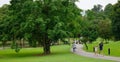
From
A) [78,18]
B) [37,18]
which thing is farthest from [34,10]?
[78,18]

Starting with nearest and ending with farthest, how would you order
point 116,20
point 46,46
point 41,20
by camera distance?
point 41,20
point 46,46
point 116,20

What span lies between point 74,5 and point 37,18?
759 cm

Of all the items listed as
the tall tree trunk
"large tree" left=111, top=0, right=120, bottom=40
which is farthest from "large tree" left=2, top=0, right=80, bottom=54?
"large tree" left=111, top=0, right=120, bottom=40

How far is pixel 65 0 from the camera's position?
4809 cm

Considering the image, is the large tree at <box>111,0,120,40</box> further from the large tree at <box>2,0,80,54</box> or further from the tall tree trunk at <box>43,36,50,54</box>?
the tall tree trunk at <box>43,36,50,54</box>

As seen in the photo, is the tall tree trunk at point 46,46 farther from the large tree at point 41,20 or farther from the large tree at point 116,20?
the large tree at point 116,20

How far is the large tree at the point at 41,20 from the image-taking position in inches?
1793

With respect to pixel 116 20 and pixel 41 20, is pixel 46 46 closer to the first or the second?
pixel 41 20

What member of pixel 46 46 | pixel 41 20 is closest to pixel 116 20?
pixel 46 46

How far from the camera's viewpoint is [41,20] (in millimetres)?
44625

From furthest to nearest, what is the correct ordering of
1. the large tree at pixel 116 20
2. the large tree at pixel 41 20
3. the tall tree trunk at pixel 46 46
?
the large tree at pixel 116 20 → the tall tree trunk at pixel 46 46 → the large tree at pixel 41 20

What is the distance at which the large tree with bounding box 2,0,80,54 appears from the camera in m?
45.5

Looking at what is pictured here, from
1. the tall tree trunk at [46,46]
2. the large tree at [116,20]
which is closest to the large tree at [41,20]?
the tall tree trunk at [46,46]

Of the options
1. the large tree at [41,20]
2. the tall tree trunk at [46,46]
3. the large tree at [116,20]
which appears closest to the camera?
the large tree at [41,20]
